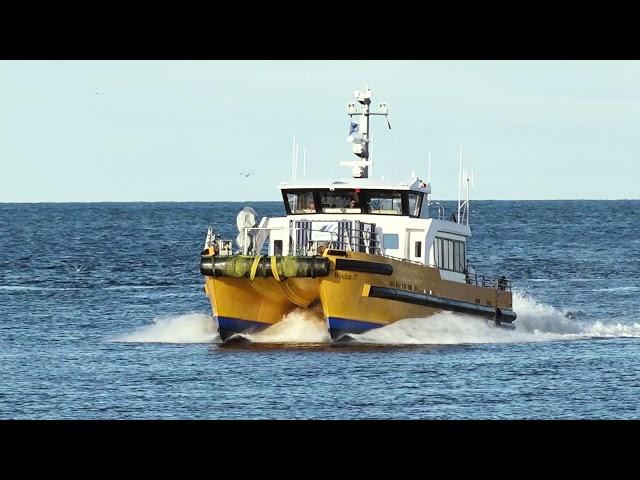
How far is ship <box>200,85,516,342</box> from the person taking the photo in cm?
2662

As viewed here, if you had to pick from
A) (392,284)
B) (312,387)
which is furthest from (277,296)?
(312,387)

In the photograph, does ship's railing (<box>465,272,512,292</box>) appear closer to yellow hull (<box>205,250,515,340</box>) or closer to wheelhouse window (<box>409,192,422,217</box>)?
yellow hull (<box>205,250,515,340</box>)

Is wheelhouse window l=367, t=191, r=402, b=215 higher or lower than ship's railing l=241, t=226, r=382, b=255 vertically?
higher

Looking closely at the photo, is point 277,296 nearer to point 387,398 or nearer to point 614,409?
point 387,398

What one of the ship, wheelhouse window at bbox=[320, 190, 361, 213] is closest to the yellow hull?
the ship

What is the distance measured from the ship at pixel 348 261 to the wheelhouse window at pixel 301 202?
0.07 feet

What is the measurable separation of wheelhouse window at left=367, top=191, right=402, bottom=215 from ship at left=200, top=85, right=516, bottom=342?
0.07 feet

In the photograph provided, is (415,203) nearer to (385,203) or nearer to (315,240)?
(385,203)

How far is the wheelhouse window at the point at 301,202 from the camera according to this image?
Answer: 29.7m

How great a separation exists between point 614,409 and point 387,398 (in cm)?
350

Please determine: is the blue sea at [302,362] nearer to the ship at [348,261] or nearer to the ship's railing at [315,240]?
the ship at [348,261]

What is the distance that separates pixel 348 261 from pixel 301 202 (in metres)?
3.80

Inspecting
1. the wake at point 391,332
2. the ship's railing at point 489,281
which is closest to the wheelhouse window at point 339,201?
the wake at point 391,332
